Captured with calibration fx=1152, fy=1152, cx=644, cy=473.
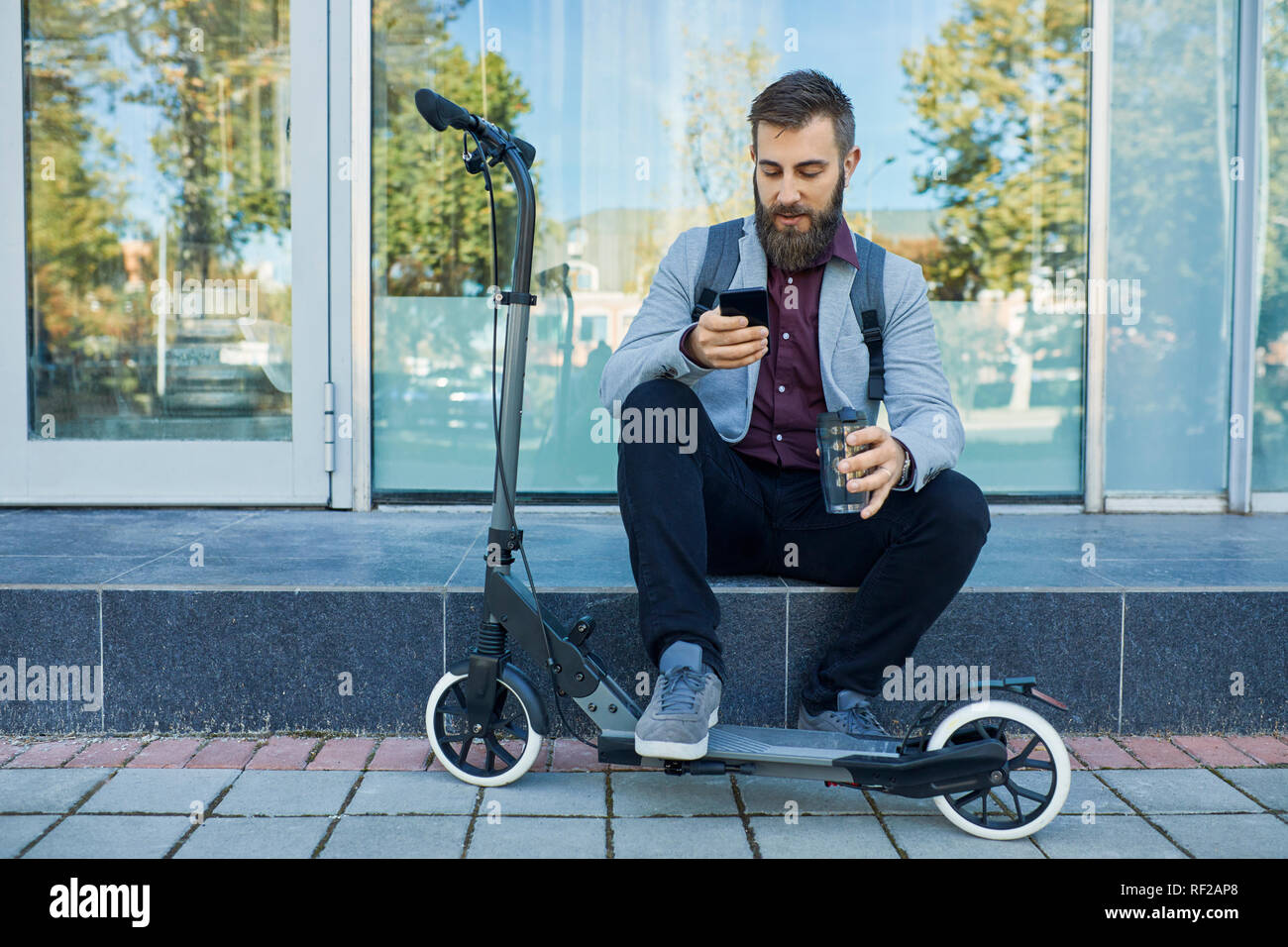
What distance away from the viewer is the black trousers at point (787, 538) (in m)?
2.34

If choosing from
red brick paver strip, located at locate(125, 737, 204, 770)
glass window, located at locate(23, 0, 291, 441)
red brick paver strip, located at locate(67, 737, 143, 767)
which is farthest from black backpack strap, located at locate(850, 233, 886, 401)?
glass window, located at locate(23, 0, 291, 441)

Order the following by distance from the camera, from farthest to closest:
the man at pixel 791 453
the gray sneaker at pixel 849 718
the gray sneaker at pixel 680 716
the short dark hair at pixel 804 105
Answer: the short dark hair at pixel 804 105 < the gray sneaker at pixel 849 718 < the man at pixel 791 453 < the gray sneaker at pixel 680 716

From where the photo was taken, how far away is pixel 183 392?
4.23 meters

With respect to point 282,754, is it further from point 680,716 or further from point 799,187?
point 799,187

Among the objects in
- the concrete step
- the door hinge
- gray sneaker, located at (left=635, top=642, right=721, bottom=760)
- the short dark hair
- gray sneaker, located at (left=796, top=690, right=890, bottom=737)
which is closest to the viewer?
gray sneaker, located at (left=635, top=642, right=721, bottom=760)

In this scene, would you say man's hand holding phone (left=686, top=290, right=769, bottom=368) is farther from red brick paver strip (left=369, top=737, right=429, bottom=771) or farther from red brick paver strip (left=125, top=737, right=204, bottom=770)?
red brick paver strip (left=125, top=737, right=204, bottom=770)

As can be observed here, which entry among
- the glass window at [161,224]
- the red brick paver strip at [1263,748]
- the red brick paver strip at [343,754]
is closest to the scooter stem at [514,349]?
the red brick paver strip at [343,754]

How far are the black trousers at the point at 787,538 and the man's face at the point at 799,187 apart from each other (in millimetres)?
459

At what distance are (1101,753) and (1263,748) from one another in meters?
0.40

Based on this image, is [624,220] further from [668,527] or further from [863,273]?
[668,527]

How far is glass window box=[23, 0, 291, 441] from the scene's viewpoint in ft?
13.7

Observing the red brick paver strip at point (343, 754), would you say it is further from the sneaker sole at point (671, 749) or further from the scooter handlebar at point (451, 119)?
the scooter handlebar at point (451, 119)
